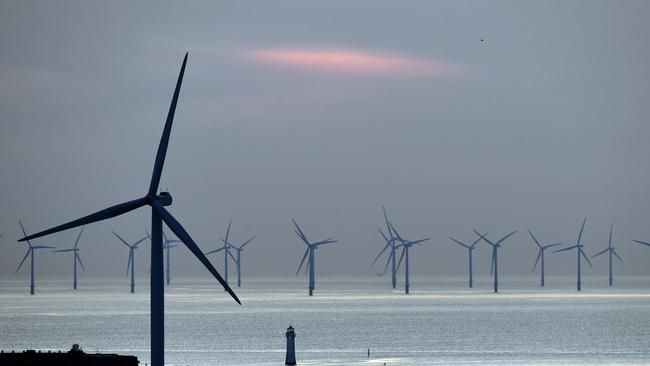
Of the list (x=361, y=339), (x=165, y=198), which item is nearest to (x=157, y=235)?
(x=165, y=198)

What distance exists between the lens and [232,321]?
188 meters

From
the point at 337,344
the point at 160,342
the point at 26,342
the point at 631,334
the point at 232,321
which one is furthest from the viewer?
the point at 232,321

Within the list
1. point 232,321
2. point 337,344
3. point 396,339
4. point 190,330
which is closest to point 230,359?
point 337,344

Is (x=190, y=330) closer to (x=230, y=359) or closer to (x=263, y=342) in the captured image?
(x=263, y=342)

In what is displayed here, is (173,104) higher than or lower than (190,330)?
higher

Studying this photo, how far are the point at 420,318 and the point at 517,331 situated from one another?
4432cm

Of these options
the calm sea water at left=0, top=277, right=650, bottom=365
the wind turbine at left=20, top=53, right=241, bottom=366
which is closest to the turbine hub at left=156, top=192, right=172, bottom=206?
the wind turbine at left=20, top=53, right=241, bottom=366

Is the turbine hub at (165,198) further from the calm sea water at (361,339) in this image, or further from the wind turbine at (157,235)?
the calm sea water at (361,339)

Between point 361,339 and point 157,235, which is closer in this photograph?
point 157,235

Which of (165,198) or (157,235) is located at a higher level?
(165,198)

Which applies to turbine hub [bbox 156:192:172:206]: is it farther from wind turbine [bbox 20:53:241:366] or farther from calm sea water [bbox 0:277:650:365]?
calm sea water [bbox 0:277:650:365]

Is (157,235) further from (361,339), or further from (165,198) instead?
(361,339)

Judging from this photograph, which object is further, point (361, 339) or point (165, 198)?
point (361, 339)

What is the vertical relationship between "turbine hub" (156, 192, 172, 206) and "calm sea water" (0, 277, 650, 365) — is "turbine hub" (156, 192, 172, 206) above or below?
above
